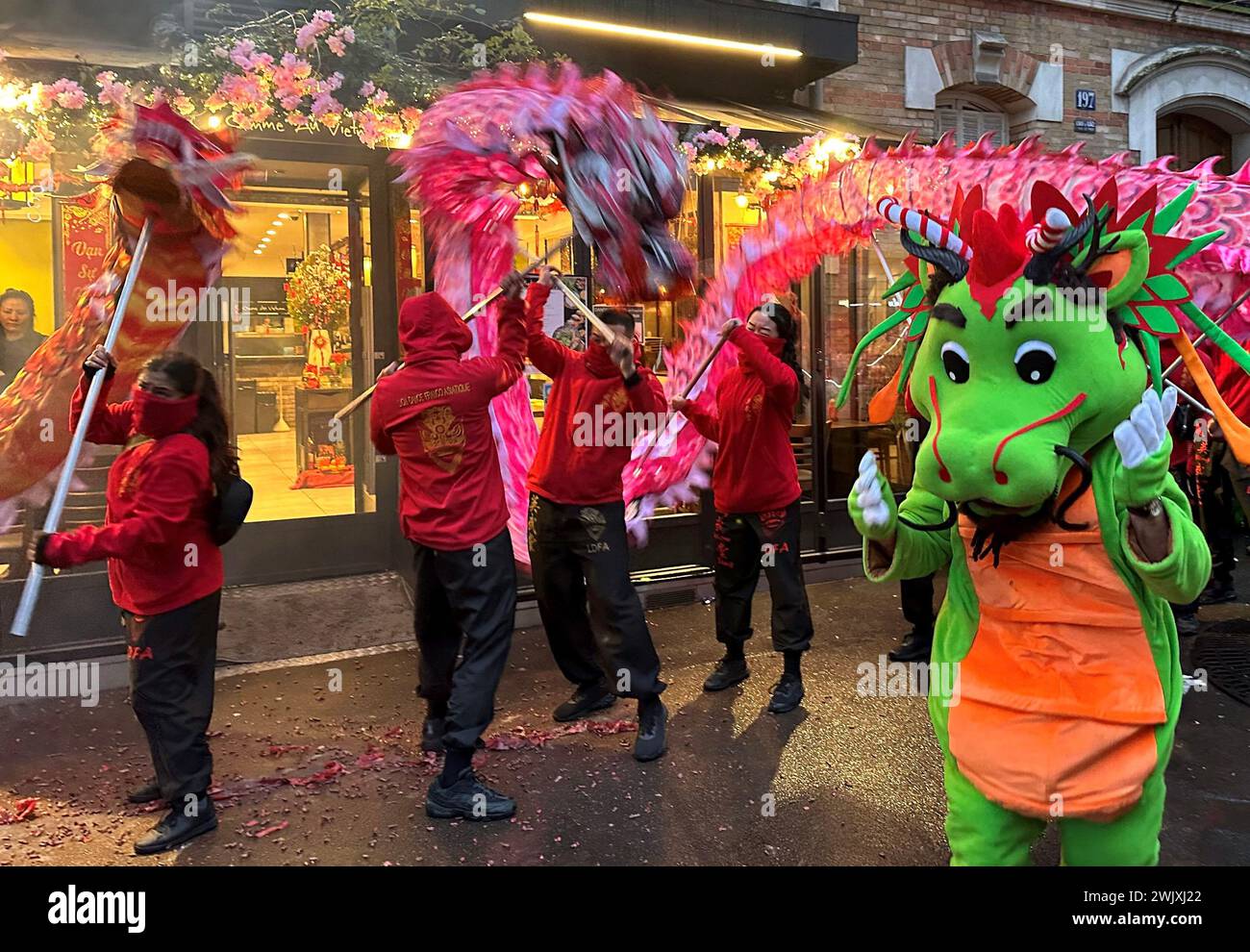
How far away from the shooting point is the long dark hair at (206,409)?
3.52 meters

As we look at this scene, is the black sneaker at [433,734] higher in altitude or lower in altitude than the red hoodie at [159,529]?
lower

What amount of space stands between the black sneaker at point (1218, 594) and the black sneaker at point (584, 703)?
459cm

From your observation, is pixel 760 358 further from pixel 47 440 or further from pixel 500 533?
pixel 47 440

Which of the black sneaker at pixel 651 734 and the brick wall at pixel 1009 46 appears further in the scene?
the brick wall at pixel 1009 46

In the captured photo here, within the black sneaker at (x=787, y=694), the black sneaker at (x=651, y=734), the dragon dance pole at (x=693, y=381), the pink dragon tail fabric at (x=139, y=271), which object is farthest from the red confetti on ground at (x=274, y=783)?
the dragon dance pole at (x=693, y=381)

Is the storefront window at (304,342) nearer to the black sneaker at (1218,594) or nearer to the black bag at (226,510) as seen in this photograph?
the black bag at (226,510)

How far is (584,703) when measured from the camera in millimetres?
4859

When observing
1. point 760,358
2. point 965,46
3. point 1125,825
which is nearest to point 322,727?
point 760,358

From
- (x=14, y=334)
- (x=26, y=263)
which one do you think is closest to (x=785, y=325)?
(x=14, y=334)

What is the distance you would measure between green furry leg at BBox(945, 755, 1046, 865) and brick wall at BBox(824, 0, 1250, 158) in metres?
7.97

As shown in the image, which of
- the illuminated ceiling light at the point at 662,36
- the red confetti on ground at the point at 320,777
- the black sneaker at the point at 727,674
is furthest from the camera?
the illuminated ceiling light at the point at 662,36

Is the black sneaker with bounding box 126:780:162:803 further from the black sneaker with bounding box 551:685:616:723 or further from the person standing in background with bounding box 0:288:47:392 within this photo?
the person standing in background with bounding box 0:288:47:392

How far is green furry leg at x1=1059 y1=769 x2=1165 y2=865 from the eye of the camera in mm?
2305
